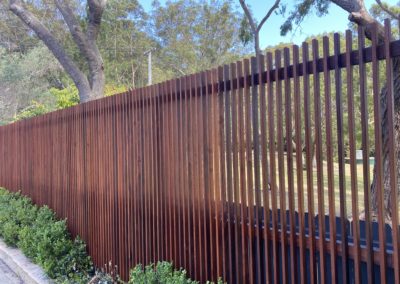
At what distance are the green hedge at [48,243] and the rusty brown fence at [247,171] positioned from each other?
0.26m

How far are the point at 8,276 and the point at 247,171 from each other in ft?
14.4

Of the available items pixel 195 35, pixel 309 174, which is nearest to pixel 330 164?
pixel 309 174

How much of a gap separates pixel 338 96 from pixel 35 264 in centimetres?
492

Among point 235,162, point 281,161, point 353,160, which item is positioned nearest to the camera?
point 353,160

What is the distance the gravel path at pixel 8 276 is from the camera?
5728 millimetres

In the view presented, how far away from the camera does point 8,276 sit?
595 centimetres

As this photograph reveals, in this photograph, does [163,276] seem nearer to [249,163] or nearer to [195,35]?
[249,163]

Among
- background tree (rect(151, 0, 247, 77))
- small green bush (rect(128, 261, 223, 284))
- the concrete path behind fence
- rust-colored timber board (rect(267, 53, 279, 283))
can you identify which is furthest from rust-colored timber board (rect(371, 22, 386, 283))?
background tree (rect(151, 0, 247, 77))

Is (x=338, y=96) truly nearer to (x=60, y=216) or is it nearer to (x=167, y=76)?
(x=60, y=216)

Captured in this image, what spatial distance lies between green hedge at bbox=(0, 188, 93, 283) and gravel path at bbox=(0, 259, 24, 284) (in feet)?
1.05

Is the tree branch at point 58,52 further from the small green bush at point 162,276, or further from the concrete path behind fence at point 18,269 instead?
the small green bush at point 162,276

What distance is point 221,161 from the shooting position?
3.53 m

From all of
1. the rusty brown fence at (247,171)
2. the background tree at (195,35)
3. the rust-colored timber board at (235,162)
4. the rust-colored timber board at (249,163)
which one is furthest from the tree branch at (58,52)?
the background tree at (195,35)

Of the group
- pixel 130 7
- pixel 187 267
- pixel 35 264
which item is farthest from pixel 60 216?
pixel 130 7
